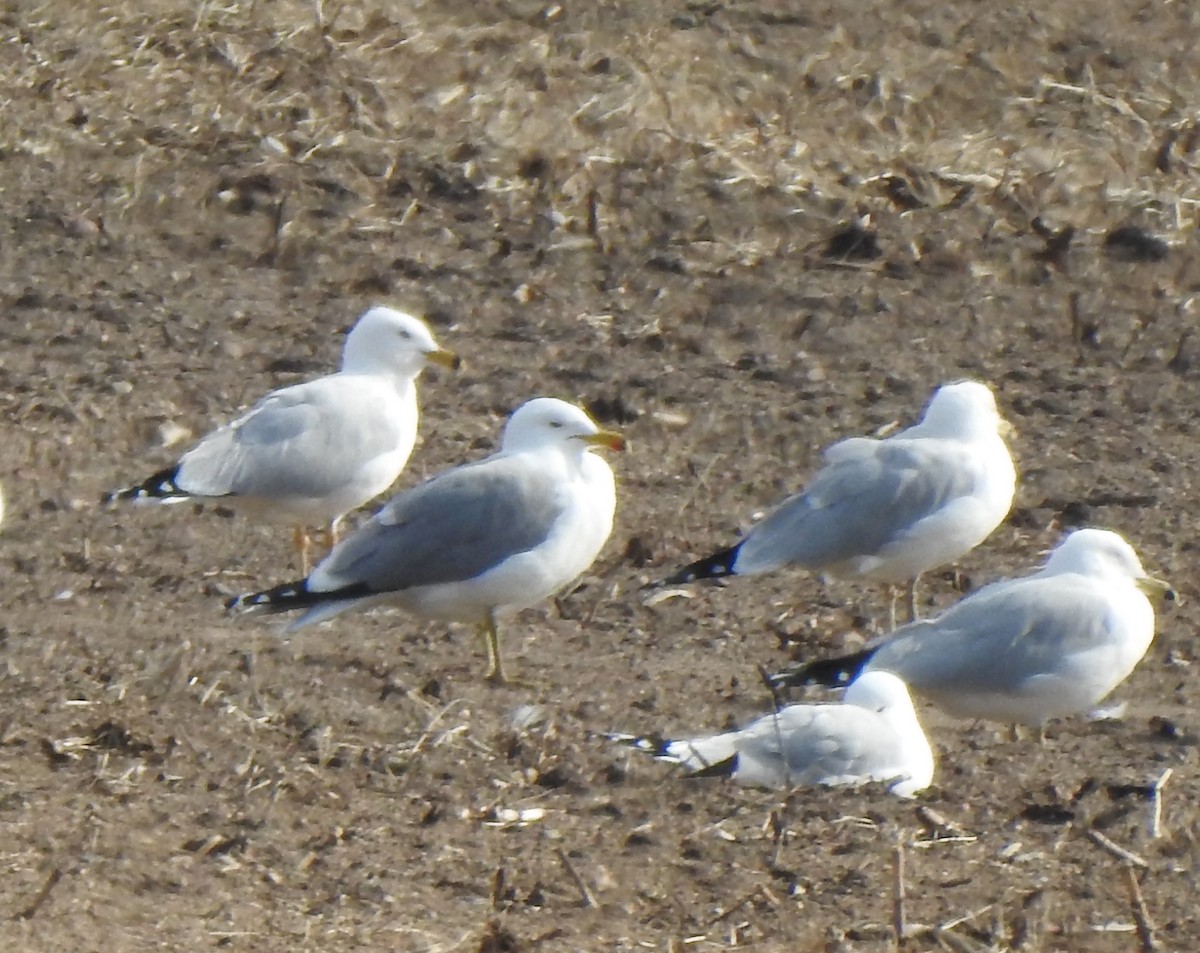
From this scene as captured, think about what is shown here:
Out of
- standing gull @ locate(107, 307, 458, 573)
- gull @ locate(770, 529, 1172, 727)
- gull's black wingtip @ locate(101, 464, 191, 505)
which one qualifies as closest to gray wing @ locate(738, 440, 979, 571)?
gull @ locate(770, 529, 1172, 727)

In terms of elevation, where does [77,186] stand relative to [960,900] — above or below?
below

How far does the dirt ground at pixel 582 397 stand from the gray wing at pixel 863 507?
0.95 ft

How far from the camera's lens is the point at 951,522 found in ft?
28.9

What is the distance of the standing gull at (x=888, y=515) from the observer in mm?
8828

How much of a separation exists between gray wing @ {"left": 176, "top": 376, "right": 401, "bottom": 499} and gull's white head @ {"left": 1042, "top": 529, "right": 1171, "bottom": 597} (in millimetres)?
2738

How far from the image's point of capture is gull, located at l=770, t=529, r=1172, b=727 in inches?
299

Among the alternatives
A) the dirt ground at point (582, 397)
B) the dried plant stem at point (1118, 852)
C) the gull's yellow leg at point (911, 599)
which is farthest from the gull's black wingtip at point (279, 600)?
the dried plant stem at point (1118, 852)

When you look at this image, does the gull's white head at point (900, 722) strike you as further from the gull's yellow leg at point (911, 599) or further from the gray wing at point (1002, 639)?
the gull's yellow leg at point (911, 599)

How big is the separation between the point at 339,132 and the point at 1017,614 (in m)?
6.29

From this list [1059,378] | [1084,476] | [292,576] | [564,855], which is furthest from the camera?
[1059,378]

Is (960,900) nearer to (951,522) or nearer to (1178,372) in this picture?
(951,522)

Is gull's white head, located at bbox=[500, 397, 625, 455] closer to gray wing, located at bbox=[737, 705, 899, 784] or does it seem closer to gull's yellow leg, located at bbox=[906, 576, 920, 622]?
gull's yellow leg, located at bbox=[906, 576, 920, 622]

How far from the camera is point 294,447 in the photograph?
921 cm

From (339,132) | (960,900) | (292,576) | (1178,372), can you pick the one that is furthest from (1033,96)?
(960,900)
